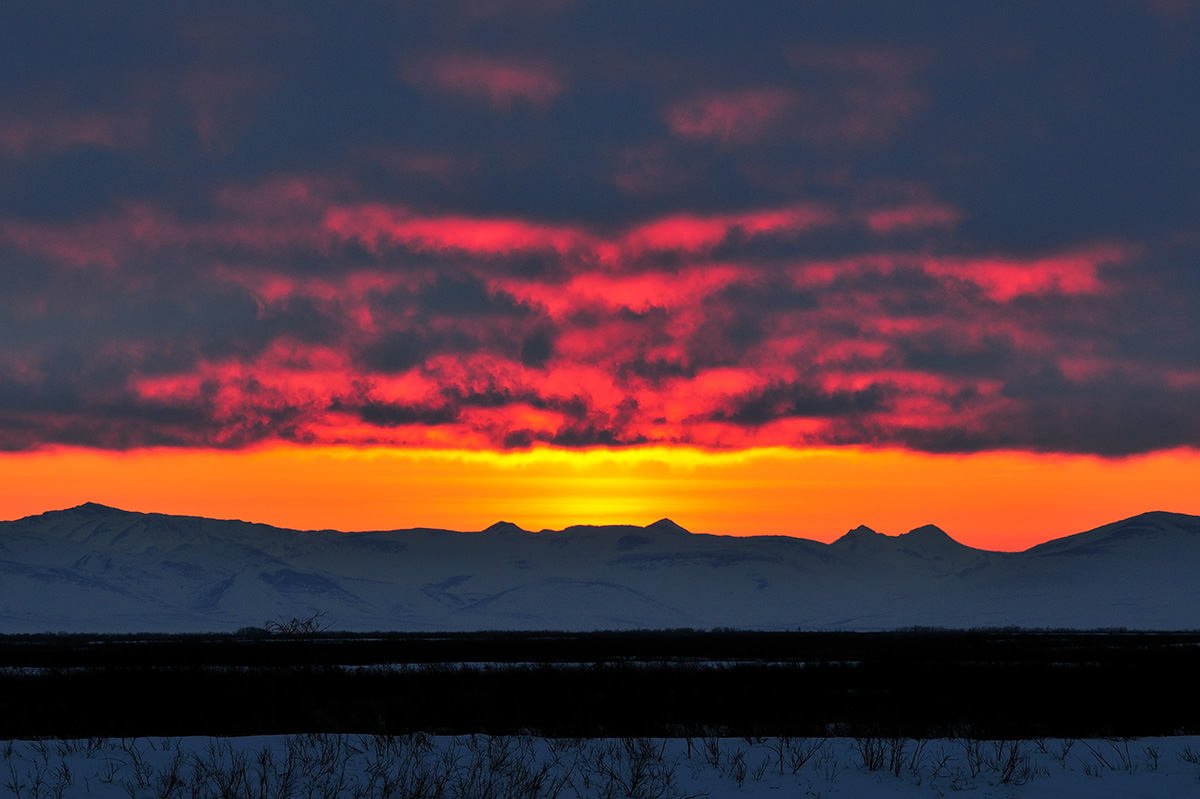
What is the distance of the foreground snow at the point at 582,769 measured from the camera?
67.5 ft

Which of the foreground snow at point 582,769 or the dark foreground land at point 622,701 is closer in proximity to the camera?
the foreground snow at point 582,769

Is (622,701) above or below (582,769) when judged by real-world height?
below

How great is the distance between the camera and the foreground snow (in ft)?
67.5

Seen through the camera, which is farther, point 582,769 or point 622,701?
point 622,701

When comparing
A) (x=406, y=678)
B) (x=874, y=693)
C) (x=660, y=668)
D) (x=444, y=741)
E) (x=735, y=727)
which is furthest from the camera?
(x=660, y=668)

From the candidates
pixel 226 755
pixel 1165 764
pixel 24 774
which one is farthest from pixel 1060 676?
pixel 24 774

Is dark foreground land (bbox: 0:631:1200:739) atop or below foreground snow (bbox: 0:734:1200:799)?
below

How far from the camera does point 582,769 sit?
22109mm

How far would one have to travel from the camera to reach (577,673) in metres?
53.1

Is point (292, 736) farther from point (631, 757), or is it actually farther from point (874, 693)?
point (874, 693)

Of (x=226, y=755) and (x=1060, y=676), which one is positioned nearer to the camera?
(x=226, y=755)

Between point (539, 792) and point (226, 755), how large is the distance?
6837 millimetres

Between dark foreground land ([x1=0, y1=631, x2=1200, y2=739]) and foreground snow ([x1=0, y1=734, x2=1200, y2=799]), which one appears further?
dark foreground land ([x1=0, y1=631, x2=1200, y2=739])

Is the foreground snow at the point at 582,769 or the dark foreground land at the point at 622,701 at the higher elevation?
the foreground snow at the point at 582,769
